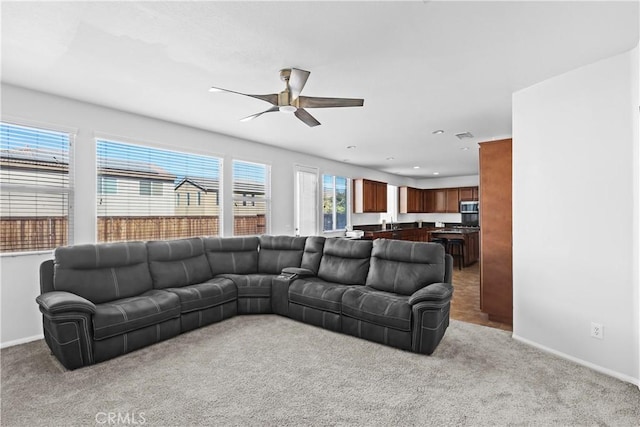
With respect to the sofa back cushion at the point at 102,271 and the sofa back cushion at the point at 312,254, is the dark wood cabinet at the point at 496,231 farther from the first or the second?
the sofa back cushion at the point at 102,271

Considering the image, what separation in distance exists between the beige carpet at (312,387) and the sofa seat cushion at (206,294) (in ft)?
1.32

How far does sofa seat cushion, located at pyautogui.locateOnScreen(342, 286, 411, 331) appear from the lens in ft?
10.0

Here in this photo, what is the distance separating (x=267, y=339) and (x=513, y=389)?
2145mm

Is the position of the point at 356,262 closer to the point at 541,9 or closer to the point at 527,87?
the point at 527,87

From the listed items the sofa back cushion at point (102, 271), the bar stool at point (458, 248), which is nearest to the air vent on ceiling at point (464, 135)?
the bar stool at point (458, 248)

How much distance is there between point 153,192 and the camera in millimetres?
4363

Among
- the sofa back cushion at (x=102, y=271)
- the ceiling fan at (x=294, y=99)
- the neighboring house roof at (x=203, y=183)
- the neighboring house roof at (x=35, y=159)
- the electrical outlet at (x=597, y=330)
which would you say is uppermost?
the ceiling fan at (x=294, y=99)

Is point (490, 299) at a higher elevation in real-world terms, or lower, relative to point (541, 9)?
lower

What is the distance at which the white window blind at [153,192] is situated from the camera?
155 inches

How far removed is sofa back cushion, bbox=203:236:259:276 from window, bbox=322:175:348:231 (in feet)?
9.23

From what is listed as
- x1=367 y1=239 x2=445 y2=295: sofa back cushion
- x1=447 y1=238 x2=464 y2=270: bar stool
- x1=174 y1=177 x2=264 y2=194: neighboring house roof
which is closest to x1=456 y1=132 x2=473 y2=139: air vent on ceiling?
x1=367 y1=239 x2=445 y2=295: sofa back cushion

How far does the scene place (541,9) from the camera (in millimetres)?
1994

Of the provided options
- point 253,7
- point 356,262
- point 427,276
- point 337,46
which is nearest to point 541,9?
point 337,46

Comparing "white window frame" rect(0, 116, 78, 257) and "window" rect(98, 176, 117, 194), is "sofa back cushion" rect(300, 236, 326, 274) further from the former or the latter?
"white window frame" rect(0, 116, 78, 257)
